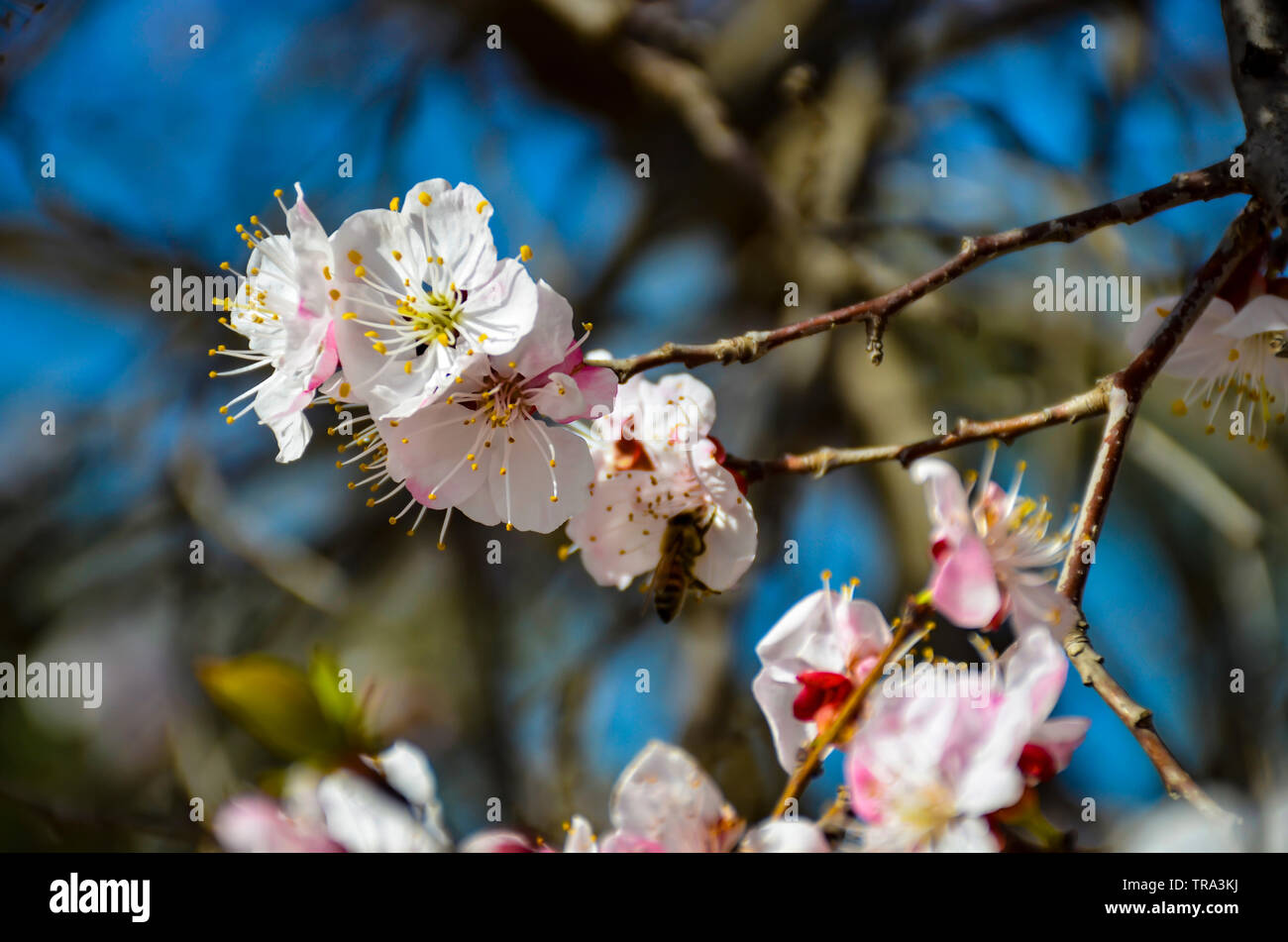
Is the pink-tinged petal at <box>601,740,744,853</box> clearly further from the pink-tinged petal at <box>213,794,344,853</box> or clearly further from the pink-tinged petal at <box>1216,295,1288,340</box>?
the pink-tinged petal at <box>1216,295,1288,340</box>

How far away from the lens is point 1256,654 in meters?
1.06

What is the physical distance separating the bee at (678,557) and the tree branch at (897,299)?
111 mm

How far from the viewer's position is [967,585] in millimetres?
294

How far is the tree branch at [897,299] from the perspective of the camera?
14.0 inches

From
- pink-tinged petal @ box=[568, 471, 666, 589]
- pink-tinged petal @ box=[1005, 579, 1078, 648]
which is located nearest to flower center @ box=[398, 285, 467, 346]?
pink-tinged petal @ box=[568, 471, 666, 589]

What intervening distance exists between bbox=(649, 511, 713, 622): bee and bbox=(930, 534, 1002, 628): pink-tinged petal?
18 centimetres

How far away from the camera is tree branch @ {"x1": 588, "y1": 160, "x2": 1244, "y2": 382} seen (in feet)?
1.16

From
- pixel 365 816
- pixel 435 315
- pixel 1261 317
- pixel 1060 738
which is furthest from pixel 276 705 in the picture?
pixel 1261 317

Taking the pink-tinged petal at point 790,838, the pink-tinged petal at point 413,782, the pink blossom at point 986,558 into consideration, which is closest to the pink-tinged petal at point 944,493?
the pink blossom at point 986,558

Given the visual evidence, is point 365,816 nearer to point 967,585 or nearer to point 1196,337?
point 967,585

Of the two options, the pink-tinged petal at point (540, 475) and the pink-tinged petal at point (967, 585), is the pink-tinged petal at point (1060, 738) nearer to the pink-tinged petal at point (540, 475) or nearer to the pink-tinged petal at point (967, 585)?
the pink-tinged petal at point (967, 585)

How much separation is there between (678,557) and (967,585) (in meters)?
0.19
